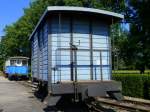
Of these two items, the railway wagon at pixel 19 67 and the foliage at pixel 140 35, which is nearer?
the foliage at pixel 140 35

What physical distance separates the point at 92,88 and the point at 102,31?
9.20 ft

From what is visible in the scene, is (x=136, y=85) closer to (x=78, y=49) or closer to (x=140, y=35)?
(x=78, y=49)

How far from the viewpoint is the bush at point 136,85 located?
18.7m

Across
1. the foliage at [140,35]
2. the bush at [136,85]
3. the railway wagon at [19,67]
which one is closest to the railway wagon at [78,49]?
the bush at [136,85]

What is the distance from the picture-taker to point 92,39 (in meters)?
13.6

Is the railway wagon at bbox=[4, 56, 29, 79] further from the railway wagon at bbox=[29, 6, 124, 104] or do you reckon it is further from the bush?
the railway wagon at bbox=[29, 6, 124, 104]

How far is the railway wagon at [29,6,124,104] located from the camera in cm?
1246

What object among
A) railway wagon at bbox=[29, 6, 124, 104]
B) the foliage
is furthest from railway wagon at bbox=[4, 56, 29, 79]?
railway wagon at bbox=[29, 6, 124, 104]

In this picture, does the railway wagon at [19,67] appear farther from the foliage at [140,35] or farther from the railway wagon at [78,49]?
the railway wagon at [78,49]

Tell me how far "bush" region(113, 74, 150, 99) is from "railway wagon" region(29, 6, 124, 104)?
17.1 ft

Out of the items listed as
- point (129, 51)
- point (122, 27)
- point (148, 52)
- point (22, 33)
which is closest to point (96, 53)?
point (148, 52)

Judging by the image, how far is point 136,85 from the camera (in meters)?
19.4

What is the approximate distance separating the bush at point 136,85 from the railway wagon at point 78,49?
5198 millimetres

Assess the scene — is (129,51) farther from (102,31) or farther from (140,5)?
(102,31)
